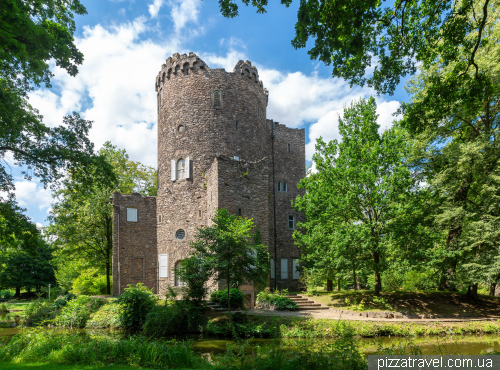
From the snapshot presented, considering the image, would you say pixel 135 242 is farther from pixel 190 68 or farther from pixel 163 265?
pixel 190 68

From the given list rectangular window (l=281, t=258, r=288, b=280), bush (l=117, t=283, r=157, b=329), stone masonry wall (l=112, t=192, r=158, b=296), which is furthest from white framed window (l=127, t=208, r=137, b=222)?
rectangular window (l=281, t=258, r=288, b=280)

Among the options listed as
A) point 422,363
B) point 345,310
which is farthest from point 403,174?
point 422,363

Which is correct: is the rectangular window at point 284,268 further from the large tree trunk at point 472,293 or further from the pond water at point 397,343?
the pond water at point 397,343

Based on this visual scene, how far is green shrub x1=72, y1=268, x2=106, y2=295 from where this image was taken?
2561 centimetres

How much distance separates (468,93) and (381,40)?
2365 mm

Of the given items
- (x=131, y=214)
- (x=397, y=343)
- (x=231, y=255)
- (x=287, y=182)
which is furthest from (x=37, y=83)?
(x=287, y=182)

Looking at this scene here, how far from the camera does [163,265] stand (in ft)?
73.7

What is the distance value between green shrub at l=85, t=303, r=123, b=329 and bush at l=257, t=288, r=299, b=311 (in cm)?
680

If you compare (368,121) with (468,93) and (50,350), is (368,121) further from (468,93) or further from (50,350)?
(50,350)

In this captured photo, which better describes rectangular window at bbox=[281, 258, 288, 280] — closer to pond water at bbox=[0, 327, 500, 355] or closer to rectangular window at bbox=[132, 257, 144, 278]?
rectangular window at bbox=[132, 257, 144, 278]

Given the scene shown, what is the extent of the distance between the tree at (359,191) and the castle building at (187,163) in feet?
13.1

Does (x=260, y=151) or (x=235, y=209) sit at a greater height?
(x=260, y=151)

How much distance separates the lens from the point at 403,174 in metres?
16.7

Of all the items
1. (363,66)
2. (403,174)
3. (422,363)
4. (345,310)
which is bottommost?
(345,310)
